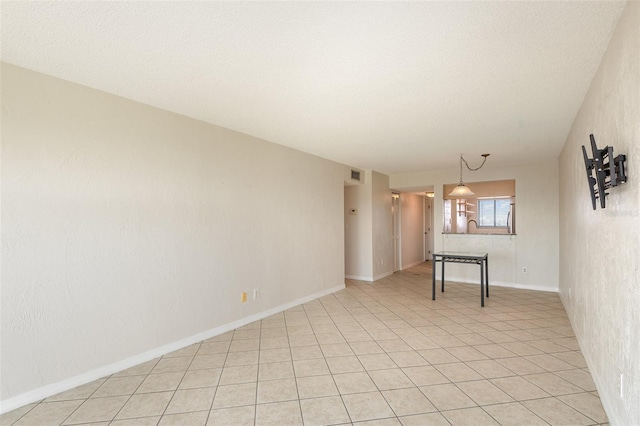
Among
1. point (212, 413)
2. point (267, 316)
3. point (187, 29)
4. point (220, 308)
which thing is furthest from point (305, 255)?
point (187, 29)

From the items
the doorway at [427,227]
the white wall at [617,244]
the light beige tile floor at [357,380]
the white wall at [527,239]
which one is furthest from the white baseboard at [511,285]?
the white wall at [617,244]

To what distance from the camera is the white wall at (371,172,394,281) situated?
6.72 metres

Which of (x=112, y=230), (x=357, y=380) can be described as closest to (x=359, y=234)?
(x=357, y=380)

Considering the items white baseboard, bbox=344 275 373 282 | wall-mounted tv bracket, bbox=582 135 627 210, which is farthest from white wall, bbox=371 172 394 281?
wall-mounted tv bracket, bbox=582 135 627 210

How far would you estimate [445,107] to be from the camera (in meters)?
3.04

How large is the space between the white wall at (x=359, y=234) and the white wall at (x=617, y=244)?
4.01m

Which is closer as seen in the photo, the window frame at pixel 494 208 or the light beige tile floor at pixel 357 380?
the light beige tile floor at pixel 357 380

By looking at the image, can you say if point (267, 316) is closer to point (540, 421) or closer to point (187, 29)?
point (540, 421)

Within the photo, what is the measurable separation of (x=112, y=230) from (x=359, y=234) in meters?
4.80

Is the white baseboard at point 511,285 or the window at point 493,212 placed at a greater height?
the window at point 493,212

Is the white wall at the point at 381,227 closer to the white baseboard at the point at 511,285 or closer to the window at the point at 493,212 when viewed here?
the white baseboard at the point at 511,285

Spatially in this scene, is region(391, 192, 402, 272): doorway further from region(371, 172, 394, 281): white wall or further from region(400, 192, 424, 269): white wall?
region(371, 172, 394, 281): white wall

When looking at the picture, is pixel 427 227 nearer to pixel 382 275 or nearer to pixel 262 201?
pixel 382 275

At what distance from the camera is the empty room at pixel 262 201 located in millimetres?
1776
